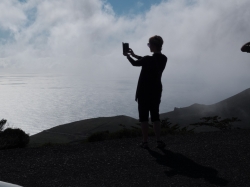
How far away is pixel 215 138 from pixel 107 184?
11.9ft

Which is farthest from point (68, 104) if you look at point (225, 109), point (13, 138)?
point (13, 138)

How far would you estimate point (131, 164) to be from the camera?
17.3 feet

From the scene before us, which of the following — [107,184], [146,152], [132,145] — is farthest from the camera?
[132,145]

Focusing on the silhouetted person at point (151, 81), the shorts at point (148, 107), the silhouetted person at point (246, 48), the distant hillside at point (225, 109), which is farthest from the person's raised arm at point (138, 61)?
the distant hillside at point (225, 109)

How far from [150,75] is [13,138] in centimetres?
320

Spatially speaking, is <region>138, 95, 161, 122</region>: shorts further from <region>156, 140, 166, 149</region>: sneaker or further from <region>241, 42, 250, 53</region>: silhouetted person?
<region>241, 42, 250, 53</region>: silhouetted person

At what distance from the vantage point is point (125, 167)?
5.12 metres

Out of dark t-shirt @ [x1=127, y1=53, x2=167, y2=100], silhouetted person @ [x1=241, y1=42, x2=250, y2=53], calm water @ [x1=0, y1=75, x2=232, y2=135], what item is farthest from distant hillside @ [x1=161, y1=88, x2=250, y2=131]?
dark t-shirt @ [x1=127, y1=53, x2=167, y2=100]

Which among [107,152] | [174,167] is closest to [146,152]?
[107,152]

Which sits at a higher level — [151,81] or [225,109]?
[225,109]

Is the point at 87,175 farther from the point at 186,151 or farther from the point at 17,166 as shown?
the point at 186,151

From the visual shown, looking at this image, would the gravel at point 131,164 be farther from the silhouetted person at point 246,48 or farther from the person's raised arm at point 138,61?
the silhouetted person at point 246,48

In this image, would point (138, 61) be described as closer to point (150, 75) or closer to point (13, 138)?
point (150, 75)

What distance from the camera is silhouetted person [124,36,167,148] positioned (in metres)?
6.12
